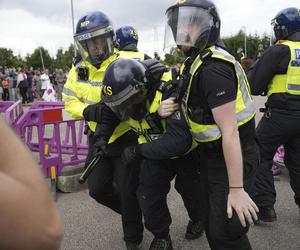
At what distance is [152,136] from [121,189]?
607mm

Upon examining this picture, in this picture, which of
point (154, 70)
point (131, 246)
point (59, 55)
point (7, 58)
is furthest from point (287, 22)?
point (59, 55)

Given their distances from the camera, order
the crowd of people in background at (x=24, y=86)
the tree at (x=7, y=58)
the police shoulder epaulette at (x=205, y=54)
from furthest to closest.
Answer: the tree at (x=7, y=58), the crowd of people in background at (x=24, y=86), the police shoulder epaulette at (x=205, y=54)

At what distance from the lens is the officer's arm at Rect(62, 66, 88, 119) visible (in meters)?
3.27

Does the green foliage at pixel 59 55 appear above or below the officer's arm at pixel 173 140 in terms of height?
below

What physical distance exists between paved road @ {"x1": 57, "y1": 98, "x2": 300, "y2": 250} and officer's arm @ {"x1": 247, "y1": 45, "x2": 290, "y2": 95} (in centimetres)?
119

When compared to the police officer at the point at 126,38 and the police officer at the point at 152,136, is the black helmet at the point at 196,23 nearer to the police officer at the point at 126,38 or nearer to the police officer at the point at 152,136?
the police officer at the point at 152,136

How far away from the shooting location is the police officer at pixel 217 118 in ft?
6.45

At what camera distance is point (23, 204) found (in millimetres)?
654

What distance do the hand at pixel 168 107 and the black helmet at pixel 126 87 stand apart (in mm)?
190

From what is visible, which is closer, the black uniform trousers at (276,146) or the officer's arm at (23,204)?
the officer's arm at (23,204)

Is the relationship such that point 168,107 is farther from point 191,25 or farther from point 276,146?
point 276,146

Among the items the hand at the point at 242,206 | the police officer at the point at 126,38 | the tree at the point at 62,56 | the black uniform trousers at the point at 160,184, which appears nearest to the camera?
the hand at the point at 242,206

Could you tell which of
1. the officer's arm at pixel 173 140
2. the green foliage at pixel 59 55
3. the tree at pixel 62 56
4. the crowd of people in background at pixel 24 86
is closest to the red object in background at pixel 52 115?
the officer's arm at pixel 173 140

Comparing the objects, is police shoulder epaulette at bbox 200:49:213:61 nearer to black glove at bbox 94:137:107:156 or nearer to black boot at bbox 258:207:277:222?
black glove at bbox 94:137:107:156
